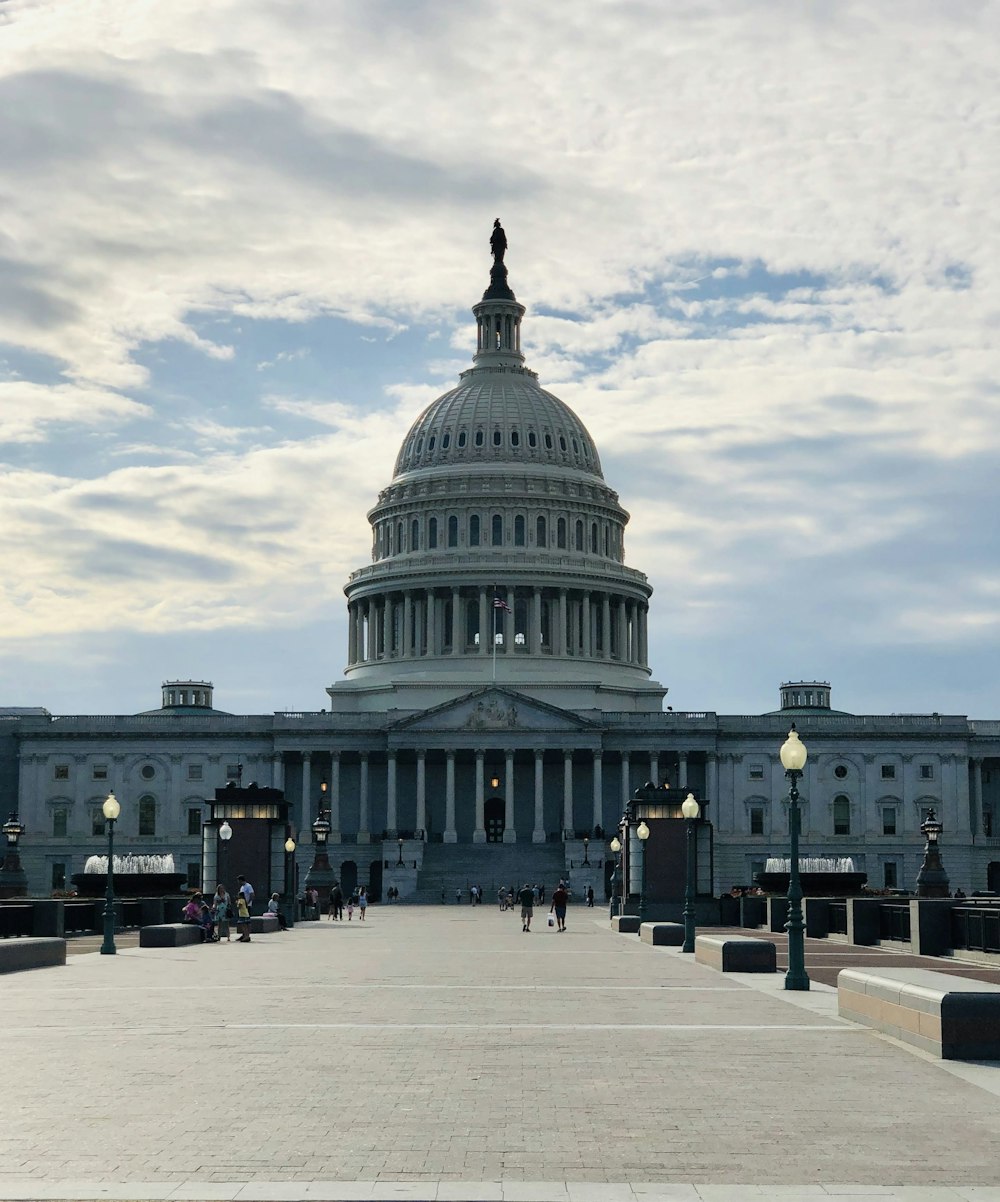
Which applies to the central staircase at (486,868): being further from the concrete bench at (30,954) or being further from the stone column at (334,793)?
the concrete bench at (30,954)

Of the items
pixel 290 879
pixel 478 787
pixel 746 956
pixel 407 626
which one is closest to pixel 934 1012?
pixel 746 956

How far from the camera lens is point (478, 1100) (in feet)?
58.7

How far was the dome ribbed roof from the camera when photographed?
16975cm

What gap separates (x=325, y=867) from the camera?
10031 centimetres

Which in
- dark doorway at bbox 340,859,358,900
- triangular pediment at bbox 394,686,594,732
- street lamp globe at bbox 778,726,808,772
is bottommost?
dark doorway at bbox 340,859,358,900

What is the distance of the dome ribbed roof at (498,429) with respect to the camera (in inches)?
6683

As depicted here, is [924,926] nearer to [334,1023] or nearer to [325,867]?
[334,1023]

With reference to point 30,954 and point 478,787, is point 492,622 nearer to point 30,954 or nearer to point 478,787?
point 478,787

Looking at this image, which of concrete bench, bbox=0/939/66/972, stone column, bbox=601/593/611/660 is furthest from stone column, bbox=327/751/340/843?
concrete bench, bbox=0/939/66/972

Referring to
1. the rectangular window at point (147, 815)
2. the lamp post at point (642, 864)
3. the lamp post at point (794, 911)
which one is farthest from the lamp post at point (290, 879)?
the rectangular window at point (147, 815)

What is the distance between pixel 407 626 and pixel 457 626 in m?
4.78

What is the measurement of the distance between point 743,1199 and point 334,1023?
42.7ft

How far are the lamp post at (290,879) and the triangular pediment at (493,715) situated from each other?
2407 inches

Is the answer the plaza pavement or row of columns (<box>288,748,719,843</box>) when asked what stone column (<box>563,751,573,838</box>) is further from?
the plaza pavement
